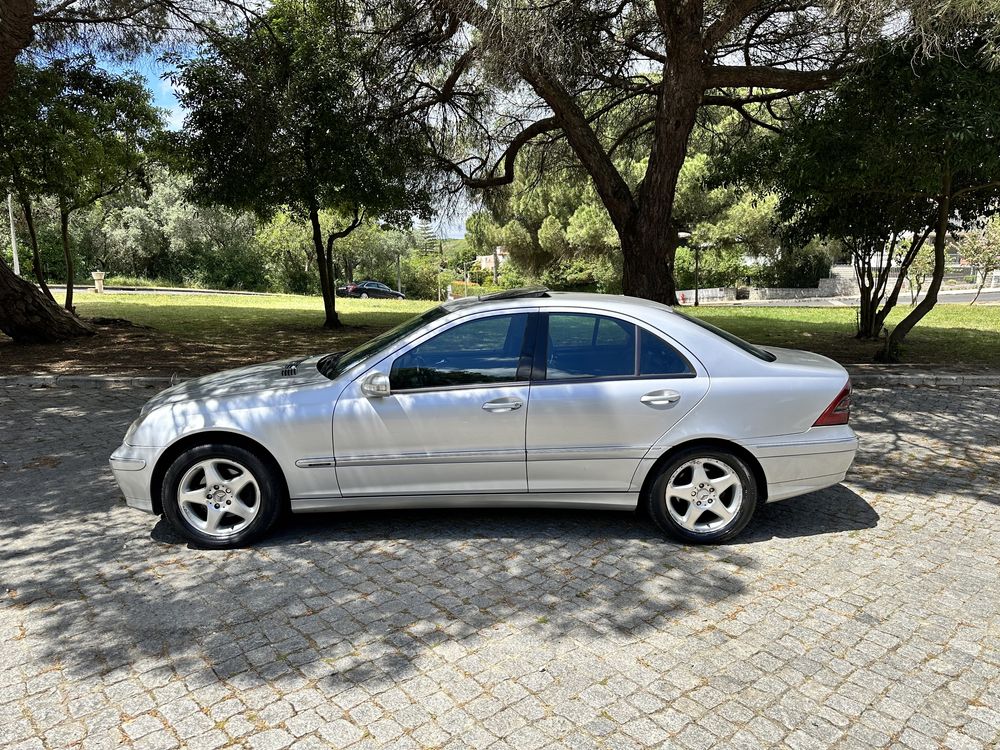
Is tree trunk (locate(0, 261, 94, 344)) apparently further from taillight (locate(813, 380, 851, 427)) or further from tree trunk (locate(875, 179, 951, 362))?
tree trunk (locate(875, 179, 951, 362))

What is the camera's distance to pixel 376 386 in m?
4.41

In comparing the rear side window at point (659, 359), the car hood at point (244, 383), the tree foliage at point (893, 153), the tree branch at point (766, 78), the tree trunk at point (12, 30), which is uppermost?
the tree trunk at point (12, 30)

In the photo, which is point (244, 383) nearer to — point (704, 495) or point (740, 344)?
point (704, 495)

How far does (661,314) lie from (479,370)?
4.05 ft

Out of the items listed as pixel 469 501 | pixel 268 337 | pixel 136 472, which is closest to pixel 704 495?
pixel 469 501

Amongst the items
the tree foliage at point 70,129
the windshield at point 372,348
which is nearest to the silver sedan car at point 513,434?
the windshield at point 372,348

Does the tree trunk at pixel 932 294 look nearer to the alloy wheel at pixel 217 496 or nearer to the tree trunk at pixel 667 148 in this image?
the tree trunk at pixel 667 148

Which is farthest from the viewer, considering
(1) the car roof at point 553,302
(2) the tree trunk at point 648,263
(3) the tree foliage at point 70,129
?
(3) the tree foliage at point 70,129

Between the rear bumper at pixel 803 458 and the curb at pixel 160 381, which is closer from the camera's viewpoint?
the rear bumper at pixel 803 458

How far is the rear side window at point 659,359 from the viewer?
4.53 m

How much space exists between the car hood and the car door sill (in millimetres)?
752

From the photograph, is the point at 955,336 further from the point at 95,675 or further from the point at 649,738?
the point at 95,675

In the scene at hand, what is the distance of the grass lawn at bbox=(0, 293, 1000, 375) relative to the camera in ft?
38.1

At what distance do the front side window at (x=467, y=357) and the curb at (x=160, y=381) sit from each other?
610cm
